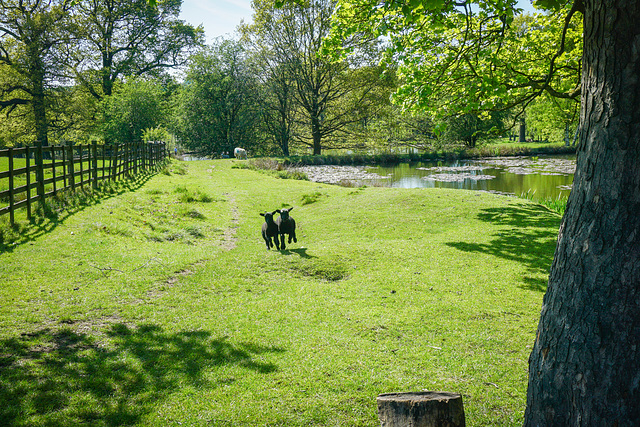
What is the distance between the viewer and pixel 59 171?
17.6 meters

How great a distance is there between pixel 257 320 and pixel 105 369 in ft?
7.35

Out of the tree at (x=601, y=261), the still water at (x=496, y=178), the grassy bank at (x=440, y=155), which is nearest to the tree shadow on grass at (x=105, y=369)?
the tree at (x=601, y=261)

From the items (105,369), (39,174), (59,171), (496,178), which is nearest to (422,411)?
(105,369)

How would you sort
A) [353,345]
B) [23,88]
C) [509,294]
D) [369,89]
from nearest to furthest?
[353,345] < [509,294] < [23,88] < [369,89]

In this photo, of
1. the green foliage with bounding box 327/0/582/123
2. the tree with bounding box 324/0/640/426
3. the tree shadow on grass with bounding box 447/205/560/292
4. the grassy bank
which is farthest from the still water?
the tree with bounding box 324/0/640/426

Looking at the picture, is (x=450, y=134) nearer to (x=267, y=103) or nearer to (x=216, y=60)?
(x=267, y=103)

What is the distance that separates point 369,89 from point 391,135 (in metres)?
5.63

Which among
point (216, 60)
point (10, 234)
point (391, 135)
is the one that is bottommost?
point (10, 234)

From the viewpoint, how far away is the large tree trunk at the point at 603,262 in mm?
2804

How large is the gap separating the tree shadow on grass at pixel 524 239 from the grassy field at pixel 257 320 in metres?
0.07

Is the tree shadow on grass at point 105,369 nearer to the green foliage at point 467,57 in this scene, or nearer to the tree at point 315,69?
the green foliage at point 467,57

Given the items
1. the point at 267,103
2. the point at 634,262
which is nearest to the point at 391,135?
the point at 267,103

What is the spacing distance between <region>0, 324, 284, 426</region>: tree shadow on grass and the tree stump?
2.07 metres

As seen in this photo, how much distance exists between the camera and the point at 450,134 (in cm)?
4856
